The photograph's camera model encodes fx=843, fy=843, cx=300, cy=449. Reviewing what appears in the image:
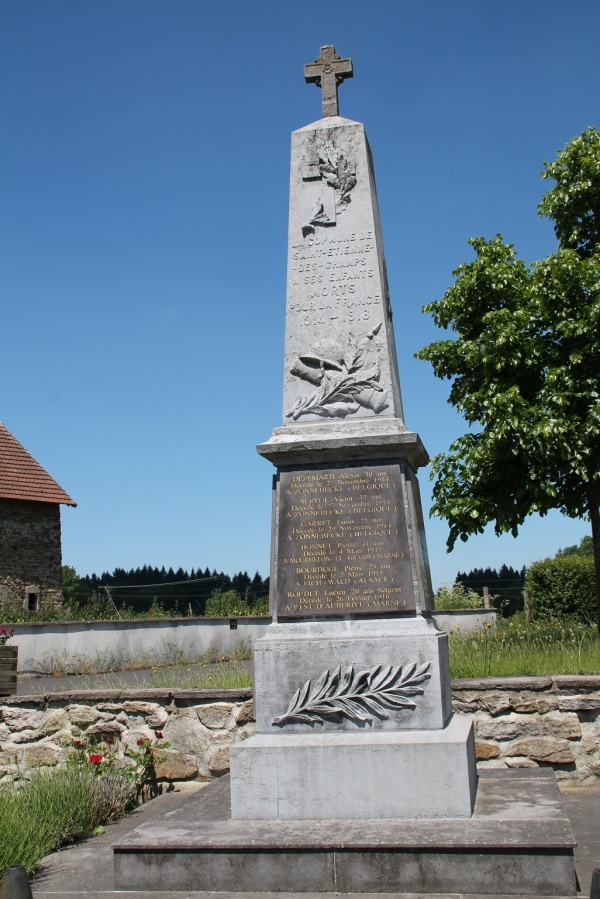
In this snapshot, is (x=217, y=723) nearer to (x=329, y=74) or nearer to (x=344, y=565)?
(x=344, y=565)

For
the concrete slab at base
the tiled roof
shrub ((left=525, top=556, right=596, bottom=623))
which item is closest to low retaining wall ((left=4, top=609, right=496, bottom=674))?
shrub ((left=525, top=556, right=596, bottom=623))

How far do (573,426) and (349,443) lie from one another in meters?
7.27

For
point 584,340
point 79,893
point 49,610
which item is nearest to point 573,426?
point 584,340

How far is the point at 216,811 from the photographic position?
5.46 meters

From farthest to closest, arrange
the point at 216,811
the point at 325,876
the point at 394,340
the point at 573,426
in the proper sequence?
the point at 573,426
the point at 394,340
the point at 216,811
the point at 325,876

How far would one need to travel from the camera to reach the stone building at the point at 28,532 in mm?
22078

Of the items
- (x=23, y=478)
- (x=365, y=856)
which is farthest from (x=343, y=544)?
(x=23, y=478)

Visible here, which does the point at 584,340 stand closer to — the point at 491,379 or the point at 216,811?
the point at 491,379

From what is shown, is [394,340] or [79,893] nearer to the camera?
[79,893]

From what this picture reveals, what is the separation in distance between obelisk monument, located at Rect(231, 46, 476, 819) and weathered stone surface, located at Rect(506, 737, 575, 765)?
1.90m

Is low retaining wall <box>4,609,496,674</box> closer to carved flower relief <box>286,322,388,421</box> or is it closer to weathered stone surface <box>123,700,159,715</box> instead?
weathered stone surface <box>123,700,159,715</box>

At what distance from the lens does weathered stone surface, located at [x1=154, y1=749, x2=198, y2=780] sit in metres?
7.66

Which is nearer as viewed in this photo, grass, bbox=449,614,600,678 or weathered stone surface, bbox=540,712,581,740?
weathered stone surface, bbox=540,712,581,740

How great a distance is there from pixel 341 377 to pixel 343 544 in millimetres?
1213
